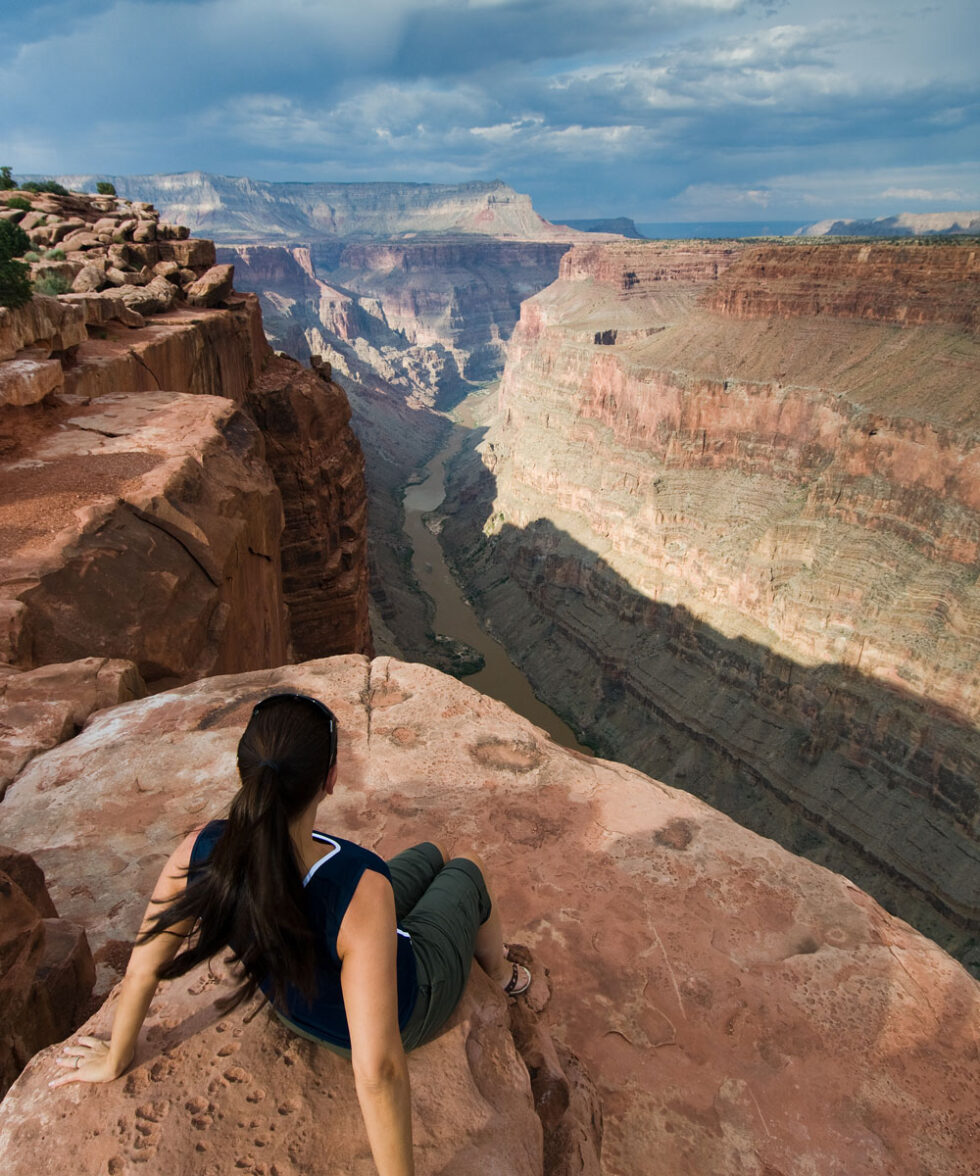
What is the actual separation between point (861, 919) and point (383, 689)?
5.07m

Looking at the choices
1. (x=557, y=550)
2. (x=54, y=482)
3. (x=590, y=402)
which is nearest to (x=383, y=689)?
(x=54, y=482)

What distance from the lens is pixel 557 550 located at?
49.1m

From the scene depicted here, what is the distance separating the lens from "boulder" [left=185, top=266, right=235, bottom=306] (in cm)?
2258

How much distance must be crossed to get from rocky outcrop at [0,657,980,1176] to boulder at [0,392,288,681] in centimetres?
184

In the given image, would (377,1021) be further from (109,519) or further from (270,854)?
(109,519)

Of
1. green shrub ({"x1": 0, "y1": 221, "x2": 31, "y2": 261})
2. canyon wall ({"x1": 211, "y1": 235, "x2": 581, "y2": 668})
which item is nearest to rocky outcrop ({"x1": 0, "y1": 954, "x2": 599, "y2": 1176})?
green shrub ({"x1": 0, "y1": 221, "x2": 31, "y2": 261})

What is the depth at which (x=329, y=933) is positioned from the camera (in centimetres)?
322

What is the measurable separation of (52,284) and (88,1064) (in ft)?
61.3

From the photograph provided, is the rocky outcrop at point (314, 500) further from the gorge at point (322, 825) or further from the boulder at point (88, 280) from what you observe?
the boulder at point (88, 280)

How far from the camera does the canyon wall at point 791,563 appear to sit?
1123 inches

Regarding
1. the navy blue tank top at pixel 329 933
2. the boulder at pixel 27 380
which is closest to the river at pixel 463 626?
the boulder at pixel 27 380

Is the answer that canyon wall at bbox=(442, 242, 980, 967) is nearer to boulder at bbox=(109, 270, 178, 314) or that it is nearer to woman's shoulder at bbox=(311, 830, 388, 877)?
boulder at bbox=(109, 270, 178, 314)

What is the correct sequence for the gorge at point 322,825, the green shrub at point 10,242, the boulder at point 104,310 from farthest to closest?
the boulder at point 104,310
the green shrub at point 10,242
the gorge at point 322,825

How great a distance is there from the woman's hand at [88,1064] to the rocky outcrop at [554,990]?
56 mm
